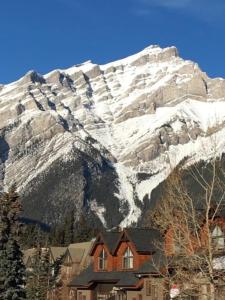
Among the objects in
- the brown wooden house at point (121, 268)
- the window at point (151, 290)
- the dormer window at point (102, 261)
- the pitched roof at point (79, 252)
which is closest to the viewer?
the window at point (151, 290)

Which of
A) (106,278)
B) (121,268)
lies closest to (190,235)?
(121,268)

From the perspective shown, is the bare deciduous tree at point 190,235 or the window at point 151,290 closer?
the bare deciduous tree at point 190,235

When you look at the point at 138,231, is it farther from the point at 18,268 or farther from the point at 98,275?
the point at 18,268

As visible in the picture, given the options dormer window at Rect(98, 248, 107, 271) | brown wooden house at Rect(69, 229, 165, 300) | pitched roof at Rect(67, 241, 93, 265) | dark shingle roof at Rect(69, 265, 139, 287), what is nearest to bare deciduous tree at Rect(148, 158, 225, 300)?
brown wooden house at Rect(69, 229, 165, 300)

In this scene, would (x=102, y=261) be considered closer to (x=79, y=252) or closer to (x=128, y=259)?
(x=128, y=259)

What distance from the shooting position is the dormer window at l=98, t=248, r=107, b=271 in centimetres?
6207

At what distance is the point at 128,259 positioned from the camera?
192 ft

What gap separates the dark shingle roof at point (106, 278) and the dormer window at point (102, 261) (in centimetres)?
58

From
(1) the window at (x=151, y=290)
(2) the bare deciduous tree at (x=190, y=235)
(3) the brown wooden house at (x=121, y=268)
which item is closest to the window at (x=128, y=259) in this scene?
(3) the brown wooden house at (x=121, y=268)

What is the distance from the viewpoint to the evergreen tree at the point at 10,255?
5435 centimetres

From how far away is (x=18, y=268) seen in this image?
181 ft

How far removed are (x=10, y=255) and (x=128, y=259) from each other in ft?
33.7

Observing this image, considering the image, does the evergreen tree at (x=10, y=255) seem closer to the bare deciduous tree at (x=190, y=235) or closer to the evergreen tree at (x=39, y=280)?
the evergreen tree at (x=39, y=280)

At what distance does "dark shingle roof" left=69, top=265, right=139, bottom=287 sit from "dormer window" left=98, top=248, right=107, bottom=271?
578mm
